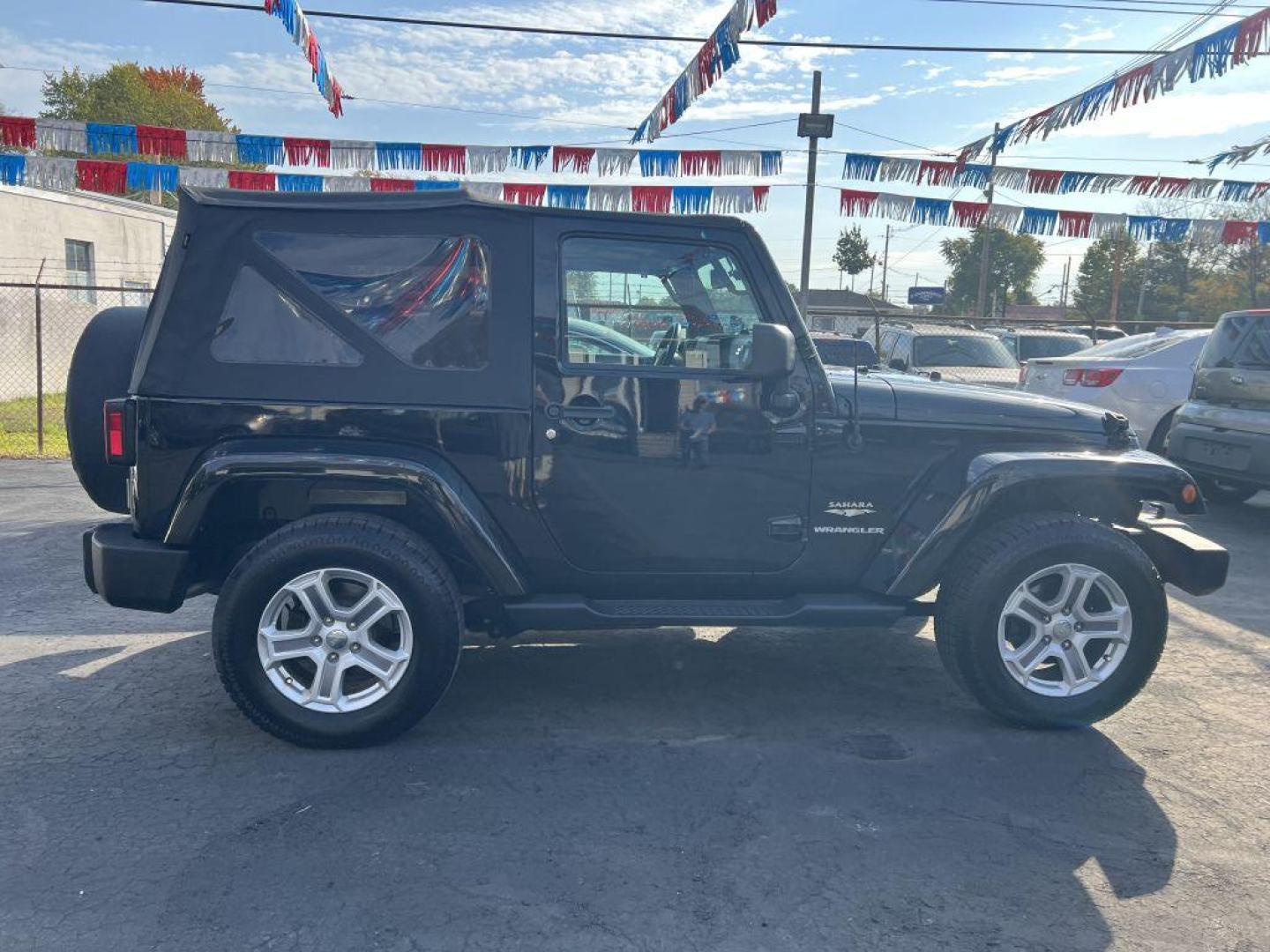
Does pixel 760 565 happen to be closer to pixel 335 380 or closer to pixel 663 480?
pixel 663 480

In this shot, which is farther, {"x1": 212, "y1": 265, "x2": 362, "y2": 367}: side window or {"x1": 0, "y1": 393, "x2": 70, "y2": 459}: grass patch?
{"x1": 0, "y1": 393, "x2": 70, "y2": 459}: grass patch

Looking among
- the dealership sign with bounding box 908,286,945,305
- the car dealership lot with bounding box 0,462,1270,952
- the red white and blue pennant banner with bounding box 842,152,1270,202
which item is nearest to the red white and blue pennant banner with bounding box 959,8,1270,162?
the red white and blue pennant banner with bounding box 842,152,1270,202

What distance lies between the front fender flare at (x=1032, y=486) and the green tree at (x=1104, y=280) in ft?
184

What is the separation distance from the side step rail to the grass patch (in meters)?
6.48

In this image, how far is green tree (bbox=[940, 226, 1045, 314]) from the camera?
6025 cm

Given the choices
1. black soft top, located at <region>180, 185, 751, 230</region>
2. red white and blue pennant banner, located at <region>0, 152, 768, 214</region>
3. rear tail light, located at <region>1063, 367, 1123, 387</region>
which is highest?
red white and blue pennant banner, located at <region>0, 152, 768, 214</region>

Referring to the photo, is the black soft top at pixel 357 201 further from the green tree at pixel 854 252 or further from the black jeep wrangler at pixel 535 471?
the green tree at pixel 854 252

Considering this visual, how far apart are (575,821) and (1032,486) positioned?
88.6 inches

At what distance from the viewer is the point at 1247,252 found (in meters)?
43.9

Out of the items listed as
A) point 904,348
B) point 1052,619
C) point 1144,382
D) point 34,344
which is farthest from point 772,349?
point 34,344

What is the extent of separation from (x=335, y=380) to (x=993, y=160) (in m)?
13.9

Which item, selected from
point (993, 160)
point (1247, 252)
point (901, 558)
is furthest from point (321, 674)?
point (1247, 252)

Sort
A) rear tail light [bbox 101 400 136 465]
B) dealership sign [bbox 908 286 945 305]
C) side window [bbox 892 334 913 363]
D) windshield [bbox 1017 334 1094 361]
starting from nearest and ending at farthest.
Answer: rear tail light [bbox 101 400 136 465]
side window [bbox 892 334 913 363]
windshield [bbox 1017 334 1094 361]
dealership sign [bbox 908 286 945 305]

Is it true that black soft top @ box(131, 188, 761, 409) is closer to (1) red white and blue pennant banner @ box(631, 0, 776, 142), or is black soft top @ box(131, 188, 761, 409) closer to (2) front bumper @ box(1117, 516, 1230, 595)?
(2) front bumper @ box(1117, 516, 1230, 595)
